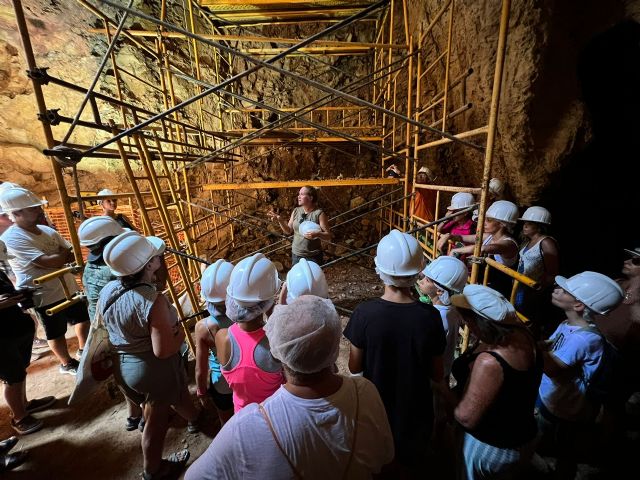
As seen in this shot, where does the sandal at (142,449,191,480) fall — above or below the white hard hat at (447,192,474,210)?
below

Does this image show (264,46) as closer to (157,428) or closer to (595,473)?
(157,428)

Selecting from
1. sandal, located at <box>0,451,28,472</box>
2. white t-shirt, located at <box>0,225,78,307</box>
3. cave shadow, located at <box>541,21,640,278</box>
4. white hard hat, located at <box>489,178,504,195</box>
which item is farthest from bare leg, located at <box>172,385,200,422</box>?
cave shadow, located at <box>541,21,640,278</box>

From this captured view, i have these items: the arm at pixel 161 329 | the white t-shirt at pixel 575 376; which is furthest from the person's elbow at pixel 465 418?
the arm at pixel 161 329

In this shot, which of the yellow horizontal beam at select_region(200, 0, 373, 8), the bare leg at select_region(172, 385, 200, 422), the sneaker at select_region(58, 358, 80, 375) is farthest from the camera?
the yellow horizontal beam at select_region(200, 0, 373, 8)

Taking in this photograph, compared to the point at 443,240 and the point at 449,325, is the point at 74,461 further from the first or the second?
the point at 443,240

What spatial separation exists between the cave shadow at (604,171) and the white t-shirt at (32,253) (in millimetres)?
5794

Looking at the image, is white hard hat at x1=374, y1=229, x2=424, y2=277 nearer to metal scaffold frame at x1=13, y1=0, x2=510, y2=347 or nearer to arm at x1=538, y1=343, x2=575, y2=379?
metal scaffold frame at x1=13, y1=0, x2=510, y2=347

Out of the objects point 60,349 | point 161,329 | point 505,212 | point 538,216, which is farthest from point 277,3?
point 60,349

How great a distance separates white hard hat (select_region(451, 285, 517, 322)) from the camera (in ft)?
3.94

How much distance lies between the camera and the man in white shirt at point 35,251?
2.42 metres

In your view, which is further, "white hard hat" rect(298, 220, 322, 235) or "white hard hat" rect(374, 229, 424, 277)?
"white hard hat" rect(298, 220, 322, 235)

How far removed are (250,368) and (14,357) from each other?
8.26 feet

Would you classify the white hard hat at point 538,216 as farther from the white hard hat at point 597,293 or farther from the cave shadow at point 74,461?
the cave shadow at point 74,461

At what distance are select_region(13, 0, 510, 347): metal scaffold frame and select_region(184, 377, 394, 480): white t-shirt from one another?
1731 millimetres
